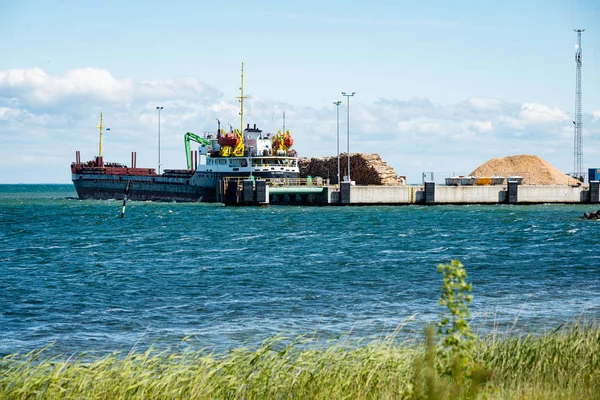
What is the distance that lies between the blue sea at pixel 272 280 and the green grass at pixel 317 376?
3242 millimetres

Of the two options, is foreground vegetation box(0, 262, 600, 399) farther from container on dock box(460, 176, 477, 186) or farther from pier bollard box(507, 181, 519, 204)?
container on dock box(460, 176, 477, 186)

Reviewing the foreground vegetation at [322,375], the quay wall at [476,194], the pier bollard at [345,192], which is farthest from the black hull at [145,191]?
the foreground vegetation at [322,375]

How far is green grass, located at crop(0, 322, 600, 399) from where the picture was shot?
40.2ft

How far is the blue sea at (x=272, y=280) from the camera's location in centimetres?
2027

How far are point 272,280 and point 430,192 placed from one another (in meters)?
63.1

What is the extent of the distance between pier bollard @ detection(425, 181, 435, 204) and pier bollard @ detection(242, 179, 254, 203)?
20512mm

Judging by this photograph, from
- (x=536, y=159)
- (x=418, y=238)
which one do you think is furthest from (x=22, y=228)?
(x=536, y=159)

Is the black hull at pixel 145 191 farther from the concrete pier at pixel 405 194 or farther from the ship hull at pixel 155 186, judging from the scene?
the concrete pier at pixel 405 194

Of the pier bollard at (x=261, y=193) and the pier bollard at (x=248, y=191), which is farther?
the pier bollard at (x=248, y=191)

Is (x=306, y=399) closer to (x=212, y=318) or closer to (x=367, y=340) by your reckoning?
(x=367, y=340)

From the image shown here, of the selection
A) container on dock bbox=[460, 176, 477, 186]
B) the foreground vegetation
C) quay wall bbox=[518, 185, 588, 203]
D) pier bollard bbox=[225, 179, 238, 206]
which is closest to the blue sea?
the foreground vegetation

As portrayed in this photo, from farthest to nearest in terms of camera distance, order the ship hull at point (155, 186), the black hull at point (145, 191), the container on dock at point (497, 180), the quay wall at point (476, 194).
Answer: the container on dock at point (497, 180) < the black hull at point (145, 191) < the ship hull at point (155, 186) < the quay wall at point (476, 194)

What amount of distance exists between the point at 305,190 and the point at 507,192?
2452 centimetres

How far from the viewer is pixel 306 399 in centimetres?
1249
